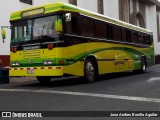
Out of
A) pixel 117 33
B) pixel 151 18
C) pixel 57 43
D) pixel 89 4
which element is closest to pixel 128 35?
pixel 117 33

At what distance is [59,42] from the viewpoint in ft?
41.1

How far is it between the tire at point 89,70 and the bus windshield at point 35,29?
7.15 ft

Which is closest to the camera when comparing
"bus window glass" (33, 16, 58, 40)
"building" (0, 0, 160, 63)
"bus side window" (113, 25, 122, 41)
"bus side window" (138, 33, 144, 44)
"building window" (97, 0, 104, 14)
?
"bus window glass" (33, 16, 58, 40)

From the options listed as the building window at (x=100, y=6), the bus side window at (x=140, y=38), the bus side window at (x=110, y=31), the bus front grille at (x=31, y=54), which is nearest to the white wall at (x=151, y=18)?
the building window at (x=100, y=6)

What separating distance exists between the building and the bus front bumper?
26.0ft

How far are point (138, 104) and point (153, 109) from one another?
0.69 metres

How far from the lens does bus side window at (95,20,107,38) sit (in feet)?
50.4

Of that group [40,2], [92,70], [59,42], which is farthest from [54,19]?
[40,2]

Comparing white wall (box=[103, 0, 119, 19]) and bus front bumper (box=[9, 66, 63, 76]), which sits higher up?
white wall (box=[103, 0, 119, 19])

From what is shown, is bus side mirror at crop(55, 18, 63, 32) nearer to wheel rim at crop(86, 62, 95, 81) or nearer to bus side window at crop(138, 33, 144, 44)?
wheel rim at crop(86, 62, 95, 81)

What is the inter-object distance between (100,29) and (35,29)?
367 centimetres

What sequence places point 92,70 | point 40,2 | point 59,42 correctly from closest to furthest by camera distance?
point 59,42 < point 92,70 < point 40,2

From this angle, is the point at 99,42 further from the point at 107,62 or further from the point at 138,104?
the point at 138,104

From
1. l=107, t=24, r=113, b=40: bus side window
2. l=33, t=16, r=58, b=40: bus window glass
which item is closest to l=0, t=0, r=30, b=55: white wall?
l=107, t=24, r=113, b=40: bus side window
